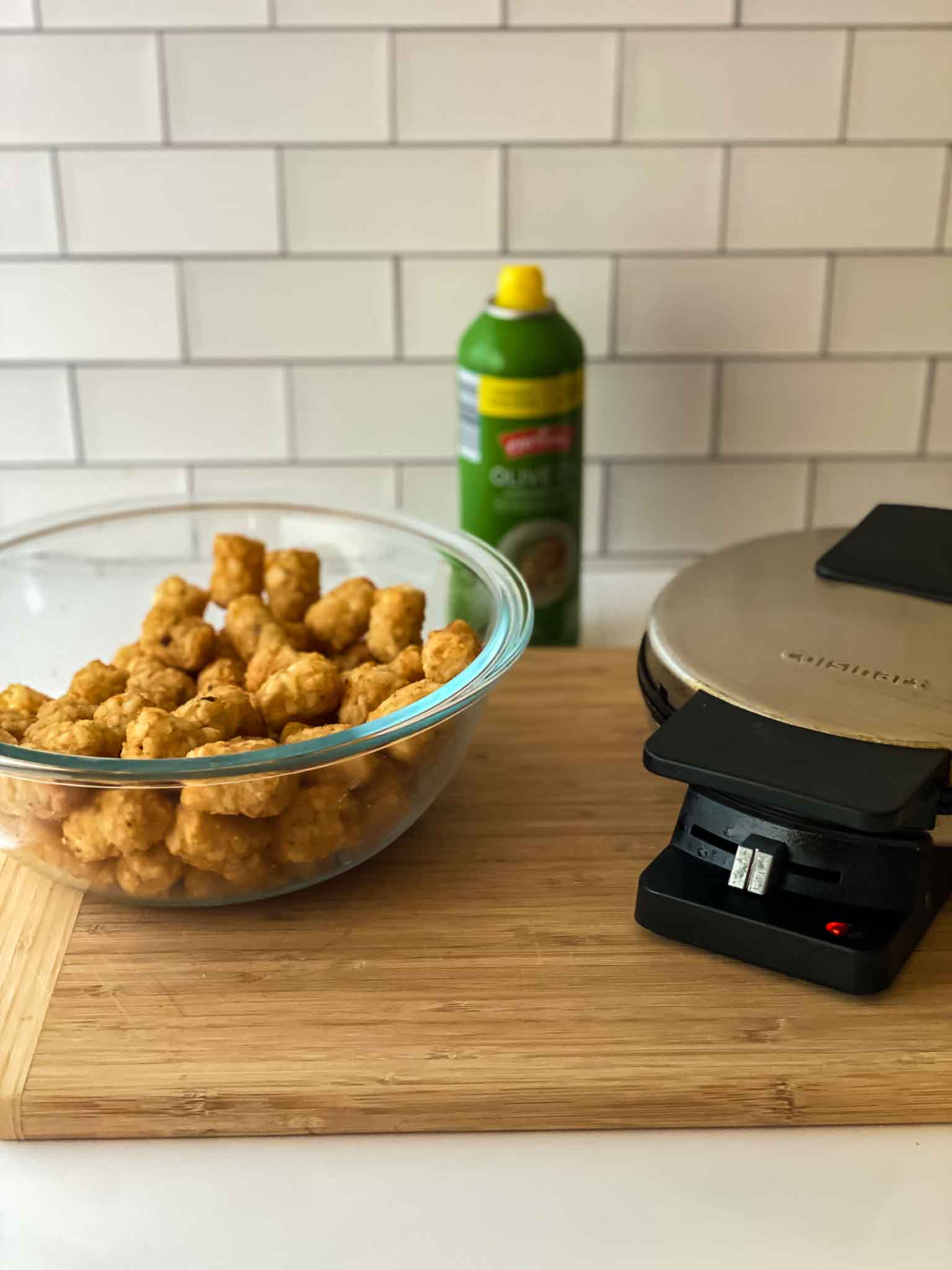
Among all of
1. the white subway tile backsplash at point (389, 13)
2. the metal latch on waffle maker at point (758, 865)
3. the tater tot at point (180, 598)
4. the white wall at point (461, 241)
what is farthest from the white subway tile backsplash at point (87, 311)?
the metal latch on waffle maker at point (758, 865)

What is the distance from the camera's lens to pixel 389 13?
3.49 ft

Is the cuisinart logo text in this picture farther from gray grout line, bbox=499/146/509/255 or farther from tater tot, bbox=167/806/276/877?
gray grout line, bbox=499/146/509/255

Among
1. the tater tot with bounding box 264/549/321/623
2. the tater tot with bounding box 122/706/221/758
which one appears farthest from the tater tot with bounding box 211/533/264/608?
the tater tot with bounding box 122/706/221/758

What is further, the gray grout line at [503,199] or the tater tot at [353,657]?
the gray grout line at [503,199]

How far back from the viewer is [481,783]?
0.89 m

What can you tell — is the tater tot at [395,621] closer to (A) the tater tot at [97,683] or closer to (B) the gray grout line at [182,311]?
(A) the tater tot at [97,683]

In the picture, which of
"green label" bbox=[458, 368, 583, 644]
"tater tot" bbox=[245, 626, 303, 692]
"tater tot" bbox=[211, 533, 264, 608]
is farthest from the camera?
"green label" bbox=[458, 368, 583, 644]

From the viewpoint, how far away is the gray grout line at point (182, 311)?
1.15 meters

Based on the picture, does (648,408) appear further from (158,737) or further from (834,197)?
(158,737)

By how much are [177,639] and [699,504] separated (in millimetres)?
507

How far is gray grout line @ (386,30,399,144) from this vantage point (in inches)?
42.2

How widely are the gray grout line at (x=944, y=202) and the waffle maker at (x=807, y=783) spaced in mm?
417

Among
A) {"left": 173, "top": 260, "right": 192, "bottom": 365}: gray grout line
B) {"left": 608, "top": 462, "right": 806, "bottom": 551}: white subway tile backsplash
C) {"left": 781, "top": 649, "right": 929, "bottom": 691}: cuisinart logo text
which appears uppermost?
{"left": 173, "top": 260, "right": 192, "bottom": 365}: gray grout line

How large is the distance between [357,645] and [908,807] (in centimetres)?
38
